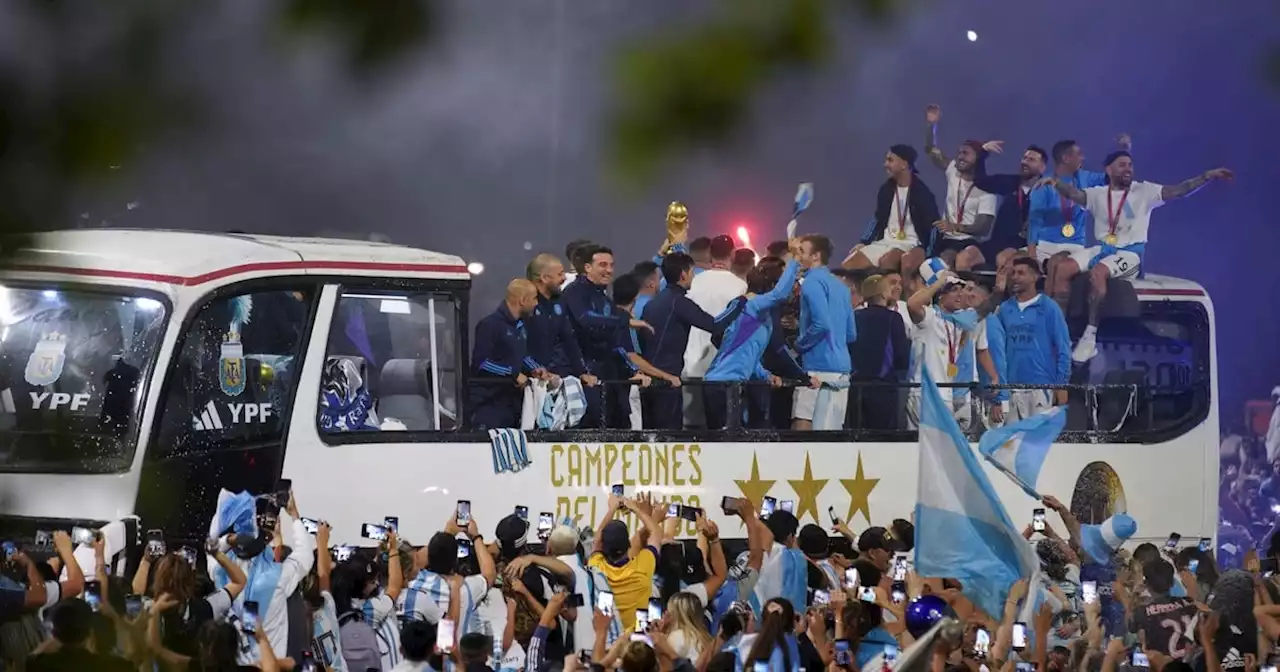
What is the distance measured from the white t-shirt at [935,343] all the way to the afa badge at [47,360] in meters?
5.09

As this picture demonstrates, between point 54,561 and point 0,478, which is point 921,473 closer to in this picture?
point 54,561

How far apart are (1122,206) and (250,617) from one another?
24.8 ft

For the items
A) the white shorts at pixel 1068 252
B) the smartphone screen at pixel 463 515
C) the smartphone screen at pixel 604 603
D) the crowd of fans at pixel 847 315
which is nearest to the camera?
the smartphone screen at pixel 604 603

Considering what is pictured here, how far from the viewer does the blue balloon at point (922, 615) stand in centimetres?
662

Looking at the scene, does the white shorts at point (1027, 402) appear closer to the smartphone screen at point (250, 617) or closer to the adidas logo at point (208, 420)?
the adidas logo at point (208, 420)

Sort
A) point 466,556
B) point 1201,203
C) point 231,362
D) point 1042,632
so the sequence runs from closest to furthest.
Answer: point 1042,632 < point 466,556 < point 231,362 < point 1201,203

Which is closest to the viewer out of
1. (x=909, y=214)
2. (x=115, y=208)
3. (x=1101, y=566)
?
(x=115, y=208)

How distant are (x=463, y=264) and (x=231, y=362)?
1.42 m

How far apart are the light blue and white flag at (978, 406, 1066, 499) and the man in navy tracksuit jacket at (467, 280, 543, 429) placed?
9.21 ft

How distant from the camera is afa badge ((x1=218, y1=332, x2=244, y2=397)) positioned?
8336mm

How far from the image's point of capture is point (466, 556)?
7.67 metres

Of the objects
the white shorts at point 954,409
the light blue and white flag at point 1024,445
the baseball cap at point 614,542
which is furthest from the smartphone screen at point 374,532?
the light blue and white flag at point 1024,445

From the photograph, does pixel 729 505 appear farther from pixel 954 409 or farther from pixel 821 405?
pixel 954 409

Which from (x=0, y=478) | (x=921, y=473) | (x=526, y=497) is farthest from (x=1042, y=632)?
(x=0, y=478)
